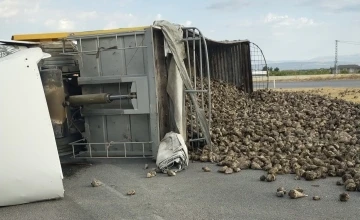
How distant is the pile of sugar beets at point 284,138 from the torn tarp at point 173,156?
0.51 metres

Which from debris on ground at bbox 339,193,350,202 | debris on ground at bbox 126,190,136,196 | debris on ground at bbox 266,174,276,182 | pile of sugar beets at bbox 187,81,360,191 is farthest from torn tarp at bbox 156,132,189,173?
debris on ground at bbox 339,193,350,202

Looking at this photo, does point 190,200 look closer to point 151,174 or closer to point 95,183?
point 151,174

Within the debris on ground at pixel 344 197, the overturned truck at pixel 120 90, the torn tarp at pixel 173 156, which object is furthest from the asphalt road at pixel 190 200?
the overturned truck at pixel 120 90

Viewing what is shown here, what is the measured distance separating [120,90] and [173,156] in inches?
57.5

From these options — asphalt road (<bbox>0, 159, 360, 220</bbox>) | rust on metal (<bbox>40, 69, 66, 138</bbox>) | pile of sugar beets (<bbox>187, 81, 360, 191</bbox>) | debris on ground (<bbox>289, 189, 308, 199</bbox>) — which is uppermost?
rust on metal (<bbox>40, 69, 66, 138</bbox>)

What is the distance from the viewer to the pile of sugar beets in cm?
564

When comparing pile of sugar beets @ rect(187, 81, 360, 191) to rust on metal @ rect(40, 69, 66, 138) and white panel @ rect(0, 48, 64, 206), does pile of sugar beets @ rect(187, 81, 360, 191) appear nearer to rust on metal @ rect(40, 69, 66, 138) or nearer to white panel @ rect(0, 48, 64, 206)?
rust on metal @ rect(40, 69, 66, 138)

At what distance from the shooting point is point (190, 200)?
473 centimetres

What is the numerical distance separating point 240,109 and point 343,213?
549 cm

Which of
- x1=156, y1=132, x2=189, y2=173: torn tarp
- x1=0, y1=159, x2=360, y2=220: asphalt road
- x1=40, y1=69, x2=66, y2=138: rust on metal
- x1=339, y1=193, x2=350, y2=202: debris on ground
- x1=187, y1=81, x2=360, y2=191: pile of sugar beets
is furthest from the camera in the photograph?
x1=40, y1=69, x2=66, y2=138: rust on metal

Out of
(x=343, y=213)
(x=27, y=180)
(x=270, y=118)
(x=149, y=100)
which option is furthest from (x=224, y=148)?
(x=27, y=180)

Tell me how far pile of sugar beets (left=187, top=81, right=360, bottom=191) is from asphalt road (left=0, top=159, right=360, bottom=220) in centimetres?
23

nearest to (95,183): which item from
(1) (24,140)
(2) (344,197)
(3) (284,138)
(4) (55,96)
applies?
(1) (24,140)

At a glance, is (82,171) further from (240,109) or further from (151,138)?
(240,109)
